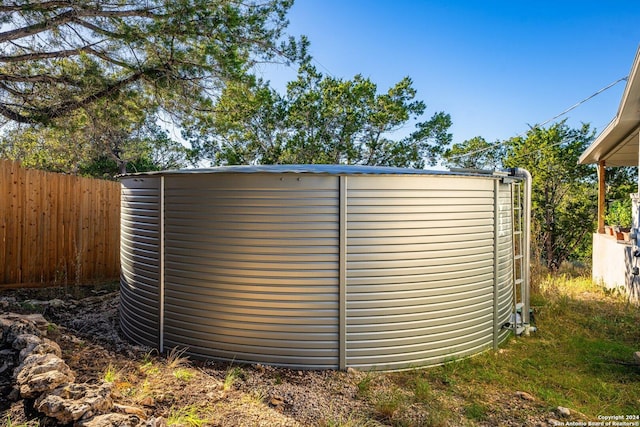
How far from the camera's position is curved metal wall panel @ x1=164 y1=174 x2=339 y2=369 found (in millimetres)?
4316

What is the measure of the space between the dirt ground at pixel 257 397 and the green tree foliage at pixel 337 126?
12.6 meters

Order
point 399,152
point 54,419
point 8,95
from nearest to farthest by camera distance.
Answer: point 54,419 → point 8,95 → point 399,152

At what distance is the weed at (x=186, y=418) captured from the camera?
271cm

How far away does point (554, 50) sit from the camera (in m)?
11.2

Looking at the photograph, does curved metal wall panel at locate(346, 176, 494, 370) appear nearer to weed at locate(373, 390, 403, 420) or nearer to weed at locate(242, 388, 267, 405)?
weed at locate(373, 390, 403, 420)

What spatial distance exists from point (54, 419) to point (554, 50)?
507 inches

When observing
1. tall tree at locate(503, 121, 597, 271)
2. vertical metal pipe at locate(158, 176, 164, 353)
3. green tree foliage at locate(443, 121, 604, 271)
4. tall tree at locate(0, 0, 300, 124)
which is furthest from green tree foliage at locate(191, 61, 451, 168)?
vertical metal pipe at locate(158, 176, 164, 353)

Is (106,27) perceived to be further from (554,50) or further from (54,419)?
(554,50)

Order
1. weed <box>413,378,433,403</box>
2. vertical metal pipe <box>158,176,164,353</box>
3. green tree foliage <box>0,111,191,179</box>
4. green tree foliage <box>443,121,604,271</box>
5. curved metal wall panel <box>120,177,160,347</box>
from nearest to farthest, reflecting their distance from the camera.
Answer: weed <box>413,378,433,403</box>, vertical metal pipe <box>158,176,164,353</box>, curved metal wall panel <box>120,177,160,347</box>, green tree foliage <box>443,121,604,271</box>, green tree foliage <box>0,111,191,179</box>

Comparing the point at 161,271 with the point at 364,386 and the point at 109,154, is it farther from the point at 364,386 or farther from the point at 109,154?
the point at 109,154

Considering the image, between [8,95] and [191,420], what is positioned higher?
[8,95]

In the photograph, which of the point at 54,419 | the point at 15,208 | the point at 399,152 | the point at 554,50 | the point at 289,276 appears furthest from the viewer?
the point at 399,152

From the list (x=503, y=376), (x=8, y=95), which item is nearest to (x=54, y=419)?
(x=503, y=376)

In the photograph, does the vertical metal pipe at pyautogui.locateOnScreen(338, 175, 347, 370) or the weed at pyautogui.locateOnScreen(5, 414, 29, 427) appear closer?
the weed at pyautogui.locateOnScreen(5, 414, 29, 427)
